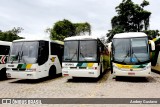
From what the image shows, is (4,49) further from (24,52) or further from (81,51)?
(81,51)

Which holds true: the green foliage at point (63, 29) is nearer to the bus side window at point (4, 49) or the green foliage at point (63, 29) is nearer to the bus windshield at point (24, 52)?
the bus side window at point (4, 49)

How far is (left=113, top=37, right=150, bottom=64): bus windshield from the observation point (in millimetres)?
13297

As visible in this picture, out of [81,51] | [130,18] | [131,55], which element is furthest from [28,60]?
[130,18]

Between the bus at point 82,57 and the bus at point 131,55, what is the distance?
123 centimetres

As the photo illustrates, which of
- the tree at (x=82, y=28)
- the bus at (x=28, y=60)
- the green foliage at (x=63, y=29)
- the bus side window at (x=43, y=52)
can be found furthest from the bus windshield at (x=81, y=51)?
the tree at (x=82, y=28)

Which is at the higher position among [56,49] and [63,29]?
[63,29]

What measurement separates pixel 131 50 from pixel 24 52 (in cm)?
648

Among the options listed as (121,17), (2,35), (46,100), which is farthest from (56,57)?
(2,35)

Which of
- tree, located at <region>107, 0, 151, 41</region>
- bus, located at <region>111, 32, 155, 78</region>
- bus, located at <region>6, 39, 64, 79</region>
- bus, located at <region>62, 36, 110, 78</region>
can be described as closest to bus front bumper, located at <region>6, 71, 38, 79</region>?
bus, located at <region>6, 39, 64, 79</region>

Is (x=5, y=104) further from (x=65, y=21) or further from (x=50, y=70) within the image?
(x=65, y=21)

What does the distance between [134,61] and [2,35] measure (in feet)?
124

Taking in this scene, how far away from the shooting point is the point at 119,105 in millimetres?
7203

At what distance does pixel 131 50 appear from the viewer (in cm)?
1357

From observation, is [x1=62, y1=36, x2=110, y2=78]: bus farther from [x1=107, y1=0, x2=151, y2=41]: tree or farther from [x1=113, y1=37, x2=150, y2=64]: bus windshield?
[x1=107, y1=0, x2=151, y2=41]: tree
